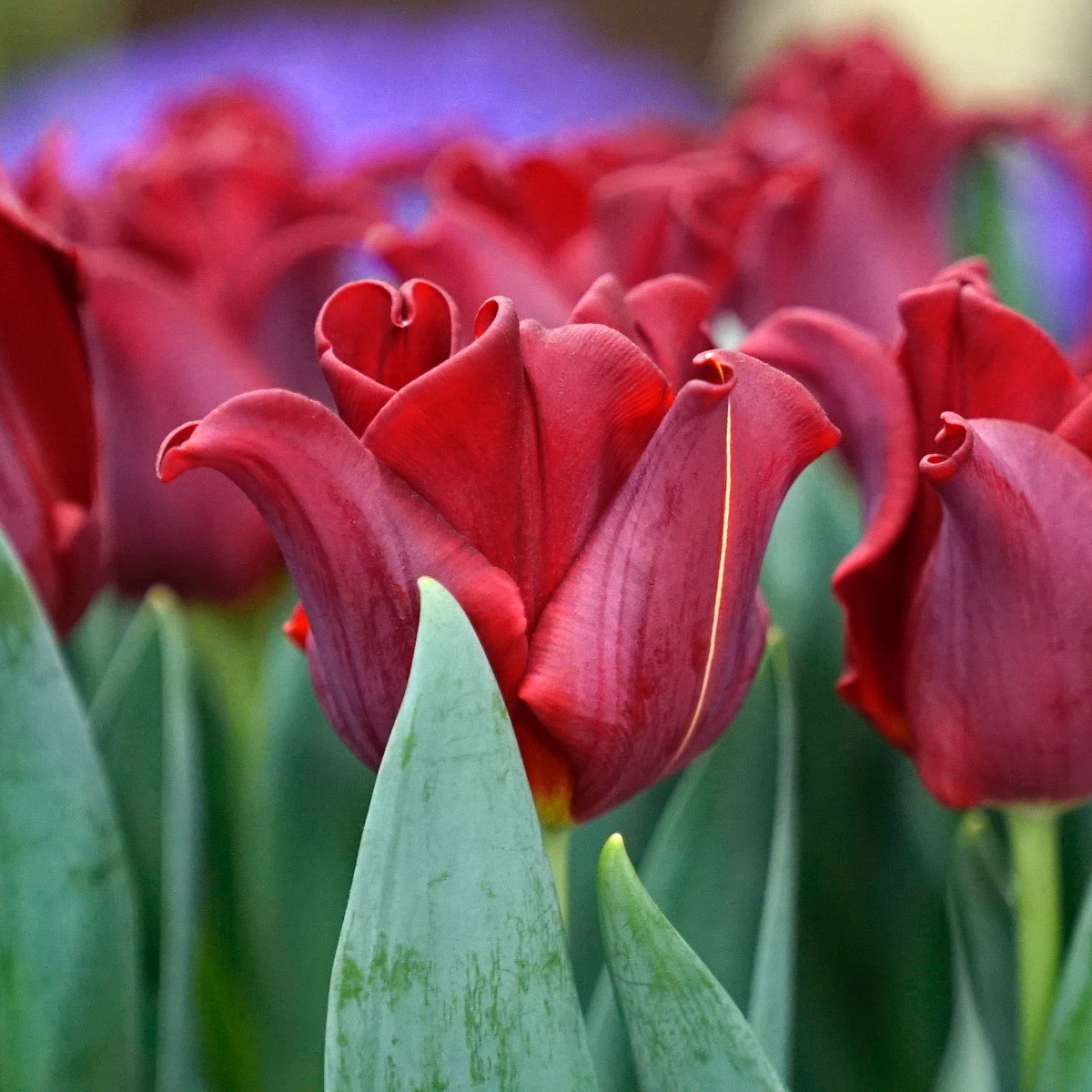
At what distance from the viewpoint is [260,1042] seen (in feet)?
1.57

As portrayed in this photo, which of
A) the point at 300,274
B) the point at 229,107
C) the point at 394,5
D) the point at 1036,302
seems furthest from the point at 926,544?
the point at 394,5

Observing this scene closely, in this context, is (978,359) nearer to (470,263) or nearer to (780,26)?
(470,263)

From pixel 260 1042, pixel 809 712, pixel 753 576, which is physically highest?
pixel 753 576

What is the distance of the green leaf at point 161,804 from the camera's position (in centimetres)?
42

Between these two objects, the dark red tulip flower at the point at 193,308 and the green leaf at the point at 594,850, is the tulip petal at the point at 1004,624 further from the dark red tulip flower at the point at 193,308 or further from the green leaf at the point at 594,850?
the dark red tulip flower at the point at 193,308

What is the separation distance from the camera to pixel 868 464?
0.35 m

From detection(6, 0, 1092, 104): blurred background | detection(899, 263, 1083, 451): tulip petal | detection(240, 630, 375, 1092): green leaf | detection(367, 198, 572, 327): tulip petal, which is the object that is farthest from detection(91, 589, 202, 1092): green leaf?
detection(6, 0, 1092, 104): blurred background

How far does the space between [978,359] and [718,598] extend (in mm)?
80

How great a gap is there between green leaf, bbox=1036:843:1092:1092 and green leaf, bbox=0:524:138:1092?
0.74 feet

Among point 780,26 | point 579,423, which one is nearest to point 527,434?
point 579,423

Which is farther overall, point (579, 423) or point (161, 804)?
point (161, 804)

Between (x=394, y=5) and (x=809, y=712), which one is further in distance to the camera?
(x=394, y=5)

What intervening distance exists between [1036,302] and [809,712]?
0.40 m

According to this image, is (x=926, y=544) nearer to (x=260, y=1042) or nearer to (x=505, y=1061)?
(x=505, y=1061)
